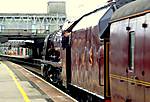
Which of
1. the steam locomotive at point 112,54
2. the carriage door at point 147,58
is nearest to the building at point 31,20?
the steam locomotive at point 112,54

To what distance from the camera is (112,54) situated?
10570 mm

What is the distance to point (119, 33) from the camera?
9875 millimetres

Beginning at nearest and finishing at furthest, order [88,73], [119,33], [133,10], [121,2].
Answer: [133,10], [119,33], [121,2], [88,73]

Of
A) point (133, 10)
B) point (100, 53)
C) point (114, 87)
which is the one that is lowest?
point (114, 87)

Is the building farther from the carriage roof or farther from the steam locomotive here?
the carriage roof

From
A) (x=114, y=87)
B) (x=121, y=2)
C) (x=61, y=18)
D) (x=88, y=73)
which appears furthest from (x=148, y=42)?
(x=61, y=18)

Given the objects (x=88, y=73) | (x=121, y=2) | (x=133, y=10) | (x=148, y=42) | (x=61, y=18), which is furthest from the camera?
(x=61, y=18)

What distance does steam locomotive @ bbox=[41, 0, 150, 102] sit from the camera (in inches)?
329

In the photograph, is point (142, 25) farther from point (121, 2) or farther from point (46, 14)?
point (46, 14)

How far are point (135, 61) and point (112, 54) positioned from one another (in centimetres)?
192

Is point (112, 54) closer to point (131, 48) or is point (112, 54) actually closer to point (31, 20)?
point (131, 48)

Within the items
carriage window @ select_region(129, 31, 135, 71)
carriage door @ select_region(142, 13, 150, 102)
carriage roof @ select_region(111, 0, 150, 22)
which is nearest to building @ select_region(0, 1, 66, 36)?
carriage roof @ select_region(111, 0, 150, 22)

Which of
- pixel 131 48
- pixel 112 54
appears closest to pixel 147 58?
pixel 131 48

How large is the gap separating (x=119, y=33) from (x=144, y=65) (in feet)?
6.15
